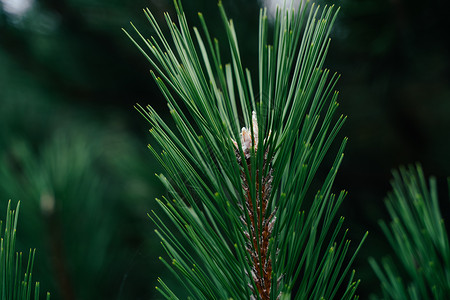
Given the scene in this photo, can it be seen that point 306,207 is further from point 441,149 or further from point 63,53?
point 63,53

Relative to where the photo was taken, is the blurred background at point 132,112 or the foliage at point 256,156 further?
the blurred background at point 132,112

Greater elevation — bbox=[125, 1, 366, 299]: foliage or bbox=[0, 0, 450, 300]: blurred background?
bbox=[0, 0, 450, 300]: blurred background

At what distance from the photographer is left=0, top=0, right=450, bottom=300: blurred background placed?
82 centimetres

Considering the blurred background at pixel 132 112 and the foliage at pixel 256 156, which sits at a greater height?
the blurred background at pixel 132 112

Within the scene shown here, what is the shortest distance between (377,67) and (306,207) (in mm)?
347

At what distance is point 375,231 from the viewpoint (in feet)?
2.98

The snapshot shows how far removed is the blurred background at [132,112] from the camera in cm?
82

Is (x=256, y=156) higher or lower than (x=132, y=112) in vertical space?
lower

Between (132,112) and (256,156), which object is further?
(132,112)

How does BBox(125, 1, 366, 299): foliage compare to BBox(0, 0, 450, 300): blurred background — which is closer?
BBox(125, 1, 366, 299): foliage

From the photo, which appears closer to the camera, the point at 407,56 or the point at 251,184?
the point at 251,184

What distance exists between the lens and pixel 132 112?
1.14 meters

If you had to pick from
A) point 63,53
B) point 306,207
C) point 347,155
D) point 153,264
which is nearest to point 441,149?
point 347,155

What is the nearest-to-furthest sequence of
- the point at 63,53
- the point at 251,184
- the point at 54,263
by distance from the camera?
the point at 251,184, the point at 54,263, the point at 63,53
